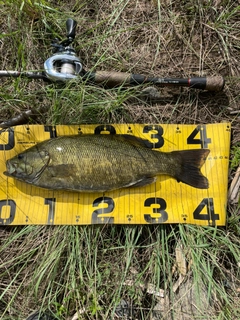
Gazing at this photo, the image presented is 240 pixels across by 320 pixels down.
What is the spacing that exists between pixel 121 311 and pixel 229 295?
1006mm

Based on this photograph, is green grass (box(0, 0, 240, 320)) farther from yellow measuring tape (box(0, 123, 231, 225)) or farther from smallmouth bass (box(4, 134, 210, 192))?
smallmouth bass (box(4, 134, 210, 192))

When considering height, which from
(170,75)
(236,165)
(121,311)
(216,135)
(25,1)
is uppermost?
(25,1)

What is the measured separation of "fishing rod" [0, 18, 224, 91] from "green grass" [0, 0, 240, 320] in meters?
0.10

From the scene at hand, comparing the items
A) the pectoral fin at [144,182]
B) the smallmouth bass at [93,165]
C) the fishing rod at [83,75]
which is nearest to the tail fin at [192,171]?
the smallmouth bass at [93,165]

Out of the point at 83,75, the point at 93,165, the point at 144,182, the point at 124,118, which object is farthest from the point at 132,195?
the point at 83,75

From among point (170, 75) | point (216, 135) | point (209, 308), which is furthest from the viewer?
point (170, 75)

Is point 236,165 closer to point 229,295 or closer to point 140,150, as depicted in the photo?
point 140,150

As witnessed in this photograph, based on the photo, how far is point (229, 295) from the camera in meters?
2.54

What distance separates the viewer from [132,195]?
2.61 m

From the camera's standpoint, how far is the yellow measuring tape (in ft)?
8.43

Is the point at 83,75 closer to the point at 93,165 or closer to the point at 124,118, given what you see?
the point at 124,118

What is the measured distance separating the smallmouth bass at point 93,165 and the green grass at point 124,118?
1.19 ft

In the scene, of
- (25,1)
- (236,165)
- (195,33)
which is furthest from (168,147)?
(25,1)

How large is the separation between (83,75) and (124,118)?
57 centimetres
